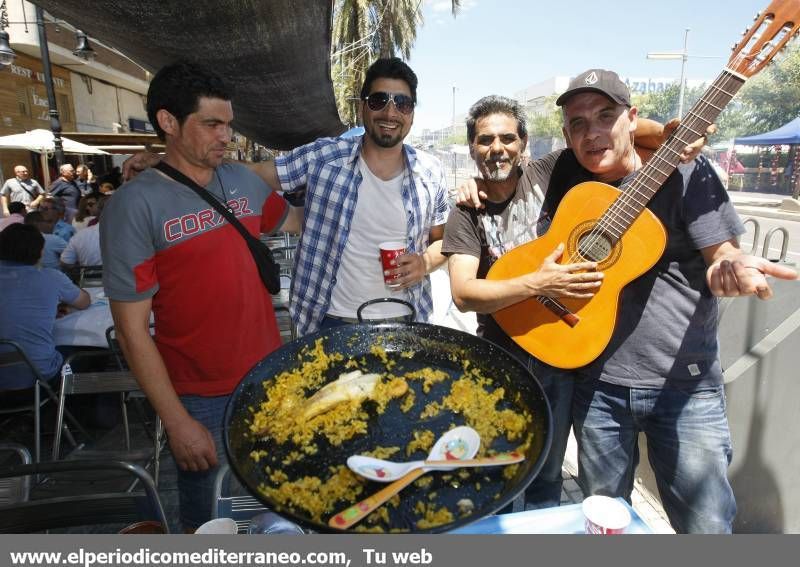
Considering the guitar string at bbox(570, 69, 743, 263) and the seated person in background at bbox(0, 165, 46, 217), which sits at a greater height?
the seated person in background at bbox(0, 165, 46, 217)

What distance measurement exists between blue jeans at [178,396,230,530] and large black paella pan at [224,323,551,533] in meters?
0.49

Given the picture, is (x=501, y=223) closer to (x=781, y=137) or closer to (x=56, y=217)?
(x=56, y=217)

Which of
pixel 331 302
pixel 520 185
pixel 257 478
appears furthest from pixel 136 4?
pixel 257 478

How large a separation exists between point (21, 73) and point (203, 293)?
18.6m

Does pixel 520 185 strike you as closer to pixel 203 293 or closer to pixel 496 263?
pixel 496 263

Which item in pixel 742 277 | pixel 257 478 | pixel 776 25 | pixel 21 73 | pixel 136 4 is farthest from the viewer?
pixel 21 73

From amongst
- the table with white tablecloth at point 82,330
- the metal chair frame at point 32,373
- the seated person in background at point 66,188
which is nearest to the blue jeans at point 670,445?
the metal chair frame at point 32,373

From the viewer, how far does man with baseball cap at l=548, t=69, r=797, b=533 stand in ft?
5.71

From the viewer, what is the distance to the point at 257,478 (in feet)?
4.34

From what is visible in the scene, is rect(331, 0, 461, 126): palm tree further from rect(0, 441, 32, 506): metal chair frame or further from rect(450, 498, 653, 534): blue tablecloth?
rect(450, 498, 653, 534): blue tablecloth

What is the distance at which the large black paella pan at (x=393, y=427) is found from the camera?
1202mm

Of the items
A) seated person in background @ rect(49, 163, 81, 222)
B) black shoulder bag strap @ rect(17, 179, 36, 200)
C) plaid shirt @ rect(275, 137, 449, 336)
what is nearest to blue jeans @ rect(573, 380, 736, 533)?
plaid shirt @ rect(275, 137, 449, 336)

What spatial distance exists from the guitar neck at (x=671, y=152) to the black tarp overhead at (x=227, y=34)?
180 centimetres
